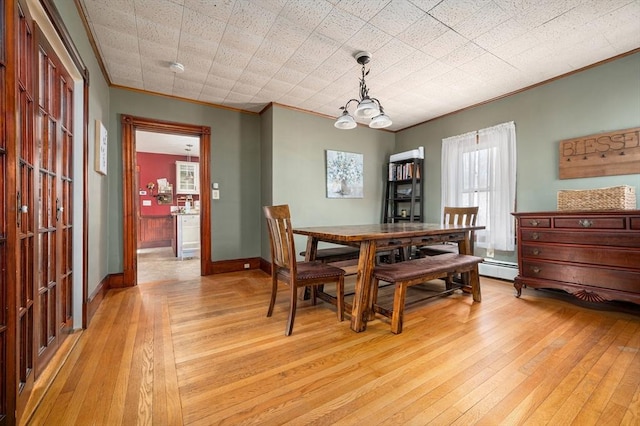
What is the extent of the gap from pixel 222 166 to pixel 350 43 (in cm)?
248

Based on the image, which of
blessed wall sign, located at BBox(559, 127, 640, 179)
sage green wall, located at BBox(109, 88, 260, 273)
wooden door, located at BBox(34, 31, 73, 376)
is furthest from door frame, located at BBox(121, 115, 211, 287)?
blessed wall sign, located at BBox(559, 127, 640, 179)

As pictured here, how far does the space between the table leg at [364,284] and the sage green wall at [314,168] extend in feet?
6.66

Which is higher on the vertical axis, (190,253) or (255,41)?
(255,41)

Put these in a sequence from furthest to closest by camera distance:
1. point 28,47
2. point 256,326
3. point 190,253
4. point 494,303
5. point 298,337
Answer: point 190,253
point 494,303
point 256,326
point 298,337
point 28,47

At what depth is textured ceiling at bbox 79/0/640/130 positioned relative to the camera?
2.06 metres

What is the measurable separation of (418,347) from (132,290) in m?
3.22

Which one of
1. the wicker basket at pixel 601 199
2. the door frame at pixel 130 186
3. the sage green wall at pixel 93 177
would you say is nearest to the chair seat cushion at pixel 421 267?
the wicker basket at pixel 601 199

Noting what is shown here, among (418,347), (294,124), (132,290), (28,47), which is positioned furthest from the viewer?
(294,124)

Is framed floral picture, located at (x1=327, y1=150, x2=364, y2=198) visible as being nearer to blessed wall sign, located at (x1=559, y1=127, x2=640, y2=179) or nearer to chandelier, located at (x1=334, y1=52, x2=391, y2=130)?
chandelier, located at (x1=334, y1=52, x2=391, y2=130)

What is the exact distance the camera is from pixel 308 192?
417 cm

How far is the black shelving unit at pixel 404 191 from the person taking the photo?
464cm

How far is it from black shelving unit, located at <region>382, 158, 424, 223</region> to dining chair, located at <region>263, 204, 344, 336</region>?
9.17 ft

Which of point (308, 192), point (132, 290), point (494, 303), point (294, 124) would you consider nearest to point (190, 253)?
point (132, 290)

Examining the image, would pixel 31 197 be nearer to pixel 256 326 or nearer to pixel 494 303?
pixel 256 326
